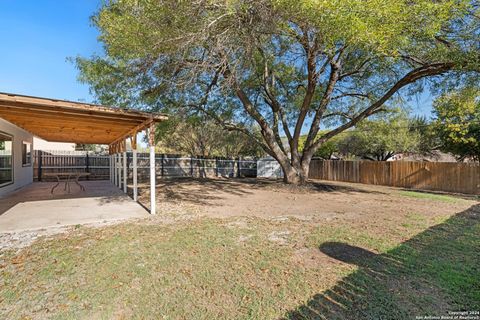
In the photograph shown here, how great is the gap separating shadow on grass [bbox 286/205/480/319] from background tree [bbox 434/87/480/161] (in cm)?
749

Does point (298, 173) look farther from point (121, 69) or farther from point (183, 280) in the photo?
point (183, 280)

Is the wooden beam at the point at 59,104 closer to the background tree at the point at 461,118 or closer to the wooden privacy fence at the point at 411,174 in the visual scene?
the background tree at the point at 461,118

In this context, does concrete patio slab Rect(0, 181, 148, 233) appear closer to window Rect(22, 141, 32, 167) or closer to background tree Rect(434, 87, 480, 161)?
window Rect(22, 141, 32, 167)

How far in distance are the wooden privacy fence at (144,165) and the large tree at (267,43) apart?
7102mm

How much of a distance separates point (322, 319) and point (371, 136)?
18563 millimetres

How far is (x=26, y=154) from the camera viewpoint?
10.8m

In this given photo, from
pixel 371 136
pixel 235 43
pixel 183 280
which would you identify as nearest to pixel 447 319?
pixel 183 280

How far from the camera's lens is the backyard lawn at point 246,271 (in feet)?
7.21

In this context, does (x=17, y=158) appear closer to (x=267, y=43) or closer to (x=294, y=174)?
(x=267, y=43)

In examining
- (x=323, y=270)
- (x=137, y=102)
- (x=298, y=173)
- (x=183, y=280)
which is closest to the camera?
(x=183, y=280)

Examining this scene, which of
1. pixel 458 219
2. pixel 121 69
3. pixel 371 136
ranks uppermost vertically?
pixel 121 69

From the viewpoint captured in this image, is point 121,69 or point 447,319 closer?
point 447,319

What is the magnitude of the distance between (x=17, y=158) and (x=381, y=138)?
20.8 metres

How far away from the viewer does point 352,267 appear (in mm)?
2939
